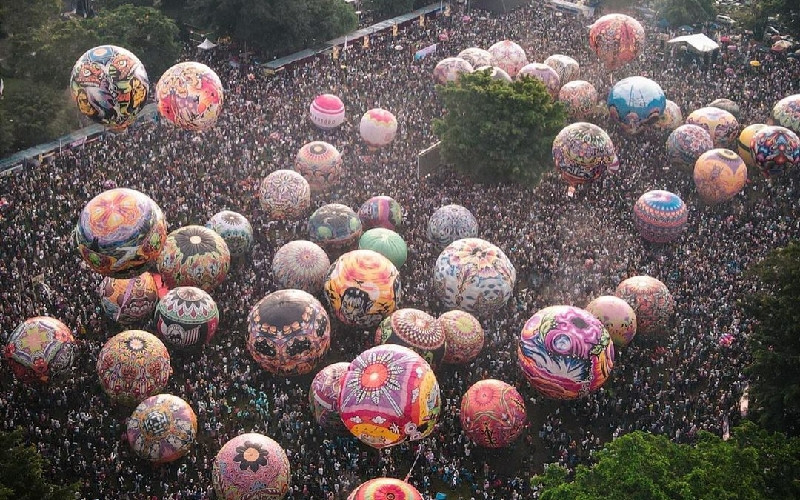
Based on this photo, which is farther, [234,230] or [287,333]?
[234,230]

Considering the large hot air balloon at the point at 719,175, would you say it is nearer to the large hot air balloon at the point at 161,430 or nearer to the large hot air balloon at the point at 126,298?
the large hot air balloon at the point at 126,298

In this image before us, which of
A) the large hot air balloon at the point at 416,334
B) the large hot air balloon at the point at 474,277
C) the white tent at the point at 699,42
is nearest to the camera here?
the large hot air balloon at the point at 416,334

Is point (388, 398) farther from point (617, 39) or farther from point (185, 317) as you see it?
point (617, 39)

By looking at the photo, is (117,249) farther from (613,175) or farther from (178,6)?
(178,6)

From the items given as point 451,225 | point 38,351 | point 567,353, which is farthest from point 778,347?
point 38,351

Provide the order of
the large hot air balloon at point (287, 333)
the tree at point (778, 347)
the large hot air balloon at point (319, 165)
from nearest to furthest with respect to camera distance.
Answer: the tree at point (778, 347) < the large hot air balloon at point (287, 333) < the large hot air balloon at point (319, 165)

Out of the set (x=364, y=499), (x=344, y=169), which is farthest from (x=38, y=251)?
(x=364, y=499)

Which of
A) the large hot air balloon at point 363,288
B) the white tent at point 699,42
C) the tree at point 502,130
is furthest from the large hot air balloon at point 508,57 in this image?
the large hot air balloon at point 363,288
